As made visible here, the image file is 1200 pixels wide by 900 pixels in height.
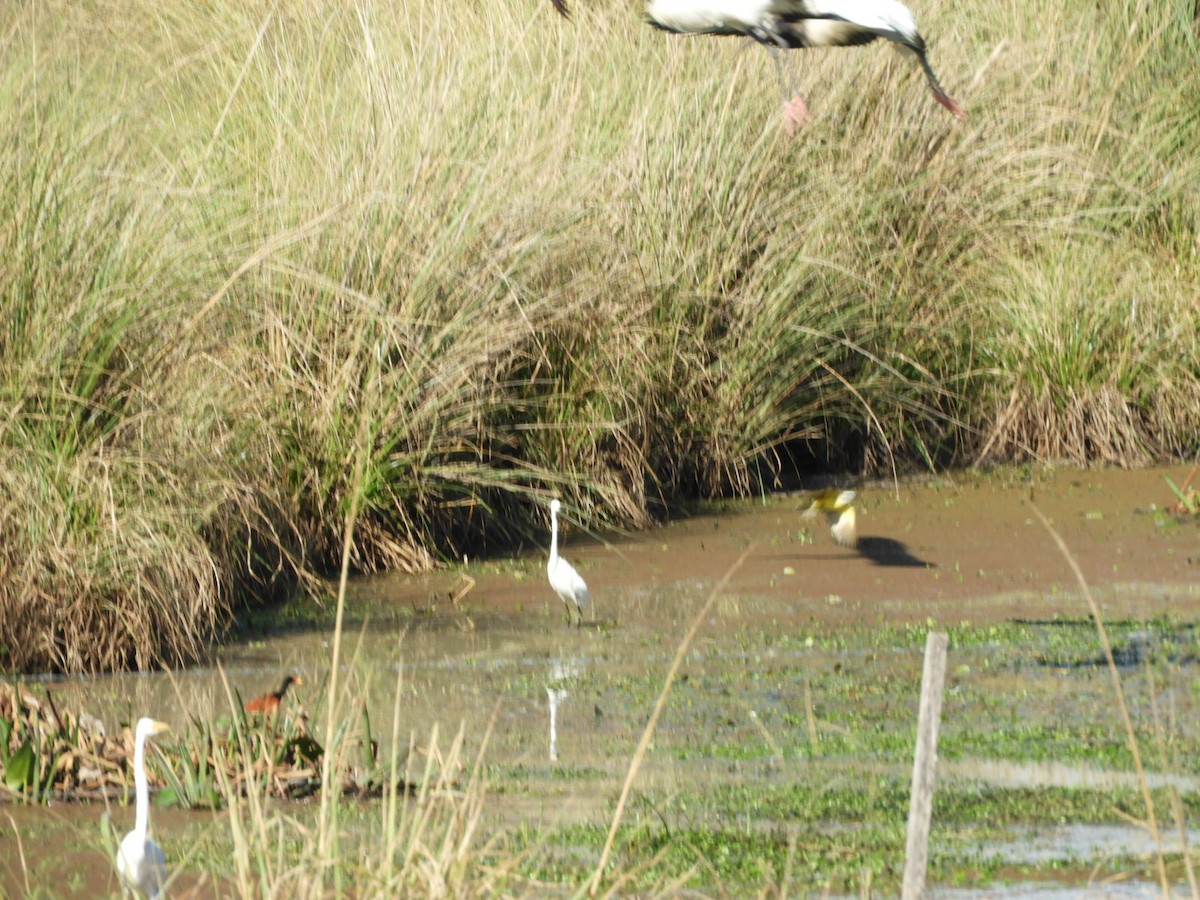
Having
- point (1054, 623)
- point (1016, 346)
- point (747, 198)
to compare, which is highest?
point (747, 198)

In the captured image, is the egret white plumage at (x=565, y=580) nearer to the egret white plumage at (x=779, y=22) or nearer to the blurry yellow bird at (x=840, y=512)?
the blurry yellow bird at (x=840, y=512)

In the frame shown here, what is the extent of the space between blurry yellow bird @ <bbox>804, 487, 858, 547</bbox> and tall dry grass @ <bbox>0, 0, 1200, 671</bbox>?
85 centimetres

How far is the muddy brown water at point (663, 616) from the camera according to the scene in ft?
18.8

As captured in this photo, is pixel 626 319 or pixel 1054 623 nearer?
pixel 1054 623

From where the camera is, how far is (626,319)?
359 inches

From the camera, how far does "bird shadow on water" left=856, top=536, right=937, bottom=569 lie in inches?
344

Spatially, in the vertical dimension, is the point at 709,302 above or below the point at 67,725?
above

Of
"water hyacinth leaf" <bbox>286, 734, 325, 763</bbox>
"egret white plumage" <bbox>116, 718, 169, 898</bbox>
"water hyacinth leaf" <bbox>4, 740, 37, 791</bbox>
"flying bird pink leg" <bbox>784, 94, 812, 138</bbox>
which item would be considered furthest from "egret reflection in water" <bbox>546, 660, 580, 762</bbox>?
"flying bird pink leg" <bbox>784, 94, 812, 138</bbox>

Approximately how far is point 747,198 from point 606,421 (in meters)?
1.44

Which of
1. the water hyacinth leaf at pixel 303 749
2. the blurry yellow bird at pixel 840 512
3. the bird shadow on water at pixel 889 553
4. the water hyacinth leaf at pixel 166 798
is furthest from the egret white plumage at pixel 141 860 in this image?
the bird shadow on water at pixel 889 553

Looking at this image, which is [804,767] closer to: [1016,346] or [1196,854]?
[1196,854]

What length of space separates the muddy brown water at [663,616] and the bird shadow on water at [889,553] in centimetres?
1

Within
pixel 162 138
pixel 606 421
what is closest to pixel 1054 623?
pixel 606 421

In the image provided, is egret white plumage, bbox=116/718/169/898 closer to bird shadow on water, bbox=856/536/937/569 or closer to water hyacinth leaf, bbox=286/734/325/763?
water hyacinth leaf, bbox=286/734/325/763
